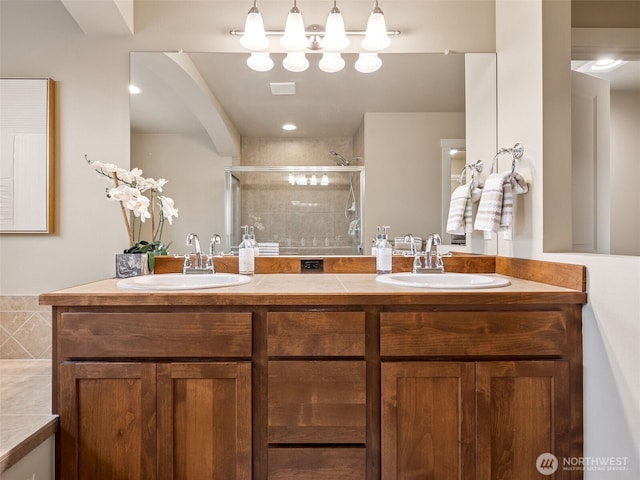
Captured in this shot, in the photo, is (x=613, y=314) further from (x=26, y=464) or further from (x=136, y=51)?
(x=136, y=51)

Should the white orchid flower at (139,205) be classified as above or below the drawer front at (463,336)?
above

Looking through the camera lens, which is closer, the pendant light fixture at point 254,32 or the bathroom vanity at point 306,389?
the bathroom vanity at point 306,389

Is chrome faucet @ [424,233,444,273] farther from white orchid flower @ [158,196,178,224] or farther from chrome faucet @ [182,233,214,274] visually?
white orchid flower @ [158,196,178,224]

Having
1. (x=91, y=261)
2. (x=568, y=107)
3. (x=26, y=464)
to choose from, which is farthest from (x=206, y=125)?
(x=568, y=107)

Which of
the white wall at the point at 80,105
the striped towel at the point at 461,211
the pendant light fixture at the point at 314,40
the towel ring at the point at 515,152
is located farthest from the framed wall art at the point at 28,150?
the towel ring at the point at 515,152

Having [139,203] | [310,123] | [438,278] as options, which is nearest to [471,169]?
[438,278]

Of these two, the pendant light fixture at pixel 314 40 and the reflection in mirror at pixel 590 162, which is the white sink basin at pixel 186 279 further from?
the reflection in mirror at pixel 590 162

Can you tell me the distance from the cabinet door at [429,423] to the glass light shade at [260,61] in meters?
1.51

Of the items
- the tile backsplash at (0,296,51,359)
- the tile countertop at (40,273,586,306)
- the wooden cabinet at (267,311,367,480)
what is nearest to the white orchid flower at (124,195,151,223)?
the tile countertop at (40,273,586,306)

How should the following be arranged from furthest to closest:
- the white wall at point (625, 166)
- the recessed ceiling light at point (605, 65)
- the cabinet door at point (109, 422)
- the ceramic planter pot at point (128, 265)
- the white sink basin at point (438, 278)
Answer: the white wall at point (625, 166) → the recessed ceiling light at point (605, 65) → the ceramic planter pot at point (128, 265) → the white sink basin at point (438, 278) → the cabinet door at point (109, 422)

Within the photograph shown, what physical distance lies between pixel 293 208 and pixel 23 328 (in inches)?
57.4

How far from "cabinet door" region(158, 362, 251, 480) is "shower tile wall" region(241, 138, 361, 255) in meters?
0.77

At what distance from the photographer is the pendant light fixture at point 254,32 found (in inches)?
69.9

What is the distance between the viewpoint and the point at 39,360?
1.85 meters
